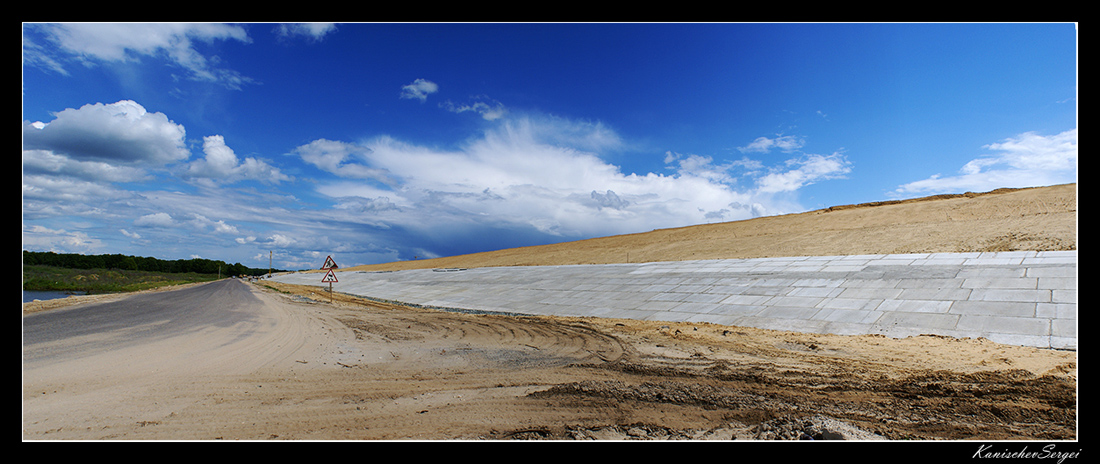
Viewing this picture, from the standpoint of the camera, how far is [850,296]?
1162cm

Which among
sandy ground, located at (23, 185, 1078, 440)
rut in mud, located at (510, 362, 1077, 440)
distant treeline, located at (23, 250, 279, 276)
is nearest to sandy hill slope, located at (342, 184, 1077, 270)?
sandy ground, located at (23, 185, 1078, 440)

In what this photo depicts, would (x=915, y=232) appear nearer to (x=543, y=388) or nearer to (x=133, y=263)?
(x=543, y=388)

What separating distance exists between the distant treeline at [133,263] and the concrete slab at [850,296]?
26.7 m

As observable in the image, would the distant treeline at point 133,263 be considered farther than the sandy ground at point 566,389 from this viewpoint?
Yes

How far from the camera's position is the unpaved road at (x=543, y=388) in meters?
4.06

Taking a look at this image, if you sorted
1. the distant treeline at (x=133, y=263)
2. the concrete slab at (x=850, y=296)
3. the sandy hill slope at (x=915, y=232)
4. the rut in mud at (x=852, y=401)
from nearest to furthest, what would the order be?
1. the rut in mud at (x=852, y=401)
2. the concrete slab at (x=850, y=296)
3. the sandy hill slope at (x=915, y=232)
4. the distant treeline at (x=133, y=263)

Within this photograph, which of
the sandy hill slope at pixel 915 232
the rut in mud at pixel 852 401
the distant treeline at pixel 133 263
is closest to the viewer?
the rut in mud at pixel 852 401

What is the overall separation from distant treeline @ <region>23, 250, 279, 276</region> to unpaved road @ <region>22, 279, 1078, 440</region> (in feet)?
73.9

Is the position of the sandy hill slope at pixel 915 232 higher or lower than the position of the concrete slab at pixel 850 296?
higher

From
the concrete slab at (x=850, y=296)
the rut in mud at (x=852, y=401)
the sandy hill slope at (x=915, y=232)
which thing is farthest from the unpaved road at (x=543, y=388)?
the sandy hill slope at (x=915, y=232)

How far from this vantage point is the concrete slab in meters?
8.69

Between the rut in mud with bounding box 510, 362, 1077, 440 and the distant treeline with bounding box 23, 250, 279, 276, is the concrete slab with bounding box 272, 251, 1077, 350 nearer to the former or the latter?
the rut in mud with bounding box 510, 362, 1077, 440

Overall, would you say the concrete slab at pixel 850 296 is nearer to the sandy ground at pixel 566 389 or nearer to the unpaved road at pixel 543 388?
the sandy ground at pixel 566 389

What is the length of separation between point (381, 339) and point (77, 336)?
22.0ft
